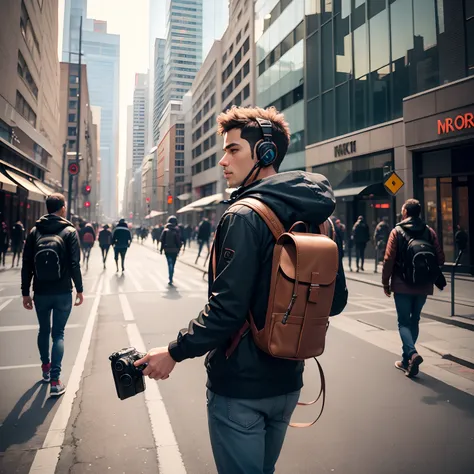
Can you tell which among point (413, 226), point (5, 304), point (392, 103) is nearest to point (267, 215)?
point (413, 226)

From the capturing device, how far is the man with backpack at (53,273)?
13.6ft

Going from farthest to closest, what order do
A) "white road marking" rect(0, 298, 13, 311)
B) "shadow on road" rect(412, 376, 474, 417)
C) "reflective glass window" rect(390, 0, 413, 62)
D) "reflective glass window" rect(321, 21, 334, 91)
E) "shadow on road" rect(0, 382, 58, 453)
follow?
1. "reflective glass window" rect(321, 21, 334, 91)
2. "reflective glass window" rect(390, 0, 413, 62)
3. "white road marking" rect(0, 298, 13, 311)
4. "shadow on road" rect(412, 376, 474, 417)
5. "shadow on road" rect(0, 382, 58, 453)

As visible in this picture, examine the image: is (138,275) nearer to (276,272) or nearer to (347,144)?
(347,144)

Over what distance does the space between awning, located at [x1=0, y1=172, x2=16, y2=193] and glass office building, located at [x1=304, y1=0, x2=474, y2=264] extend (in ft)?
55.5

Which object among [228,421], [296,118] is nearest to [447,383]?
[228,421]

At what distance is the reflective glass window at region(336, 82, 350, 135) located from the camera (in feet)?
70.7

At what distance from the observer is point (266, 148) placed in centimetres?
185

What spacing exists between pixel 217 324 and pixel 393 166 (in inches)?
735

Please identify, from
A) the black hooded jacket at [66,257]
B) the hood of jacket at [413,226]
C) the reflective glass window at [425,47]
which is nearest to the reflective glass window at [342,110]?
the reflective glass window at [425,47]

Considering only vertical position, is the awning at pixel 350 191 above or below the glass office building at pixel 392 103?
below

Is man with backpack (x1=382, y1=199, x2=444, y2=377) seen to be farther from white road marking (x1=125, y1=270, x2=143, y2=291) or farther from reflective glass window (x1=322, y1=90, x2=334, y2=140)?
reflective glass window (x1=322, y1=90, x2=334, y2=140)

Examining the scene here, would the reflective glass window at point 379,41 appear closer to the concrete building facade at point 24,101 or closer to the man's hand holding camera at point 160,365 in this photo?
the concrete building facade at point 24,101

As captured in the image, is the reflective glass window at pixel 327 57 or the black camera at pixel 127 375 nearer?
the black camera at pixel 127 375

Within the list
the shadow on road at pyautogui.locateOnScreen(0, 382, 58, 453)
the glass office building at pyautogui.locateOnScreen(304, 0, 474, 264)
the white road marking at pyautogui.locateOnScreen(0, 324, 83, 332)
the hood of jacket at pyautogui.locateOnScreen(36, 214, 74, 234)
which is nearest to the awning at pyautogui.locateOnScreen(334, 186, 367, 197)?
the glass office building at pyautogui.locateOnScreen(304, 0, 474, 264)
